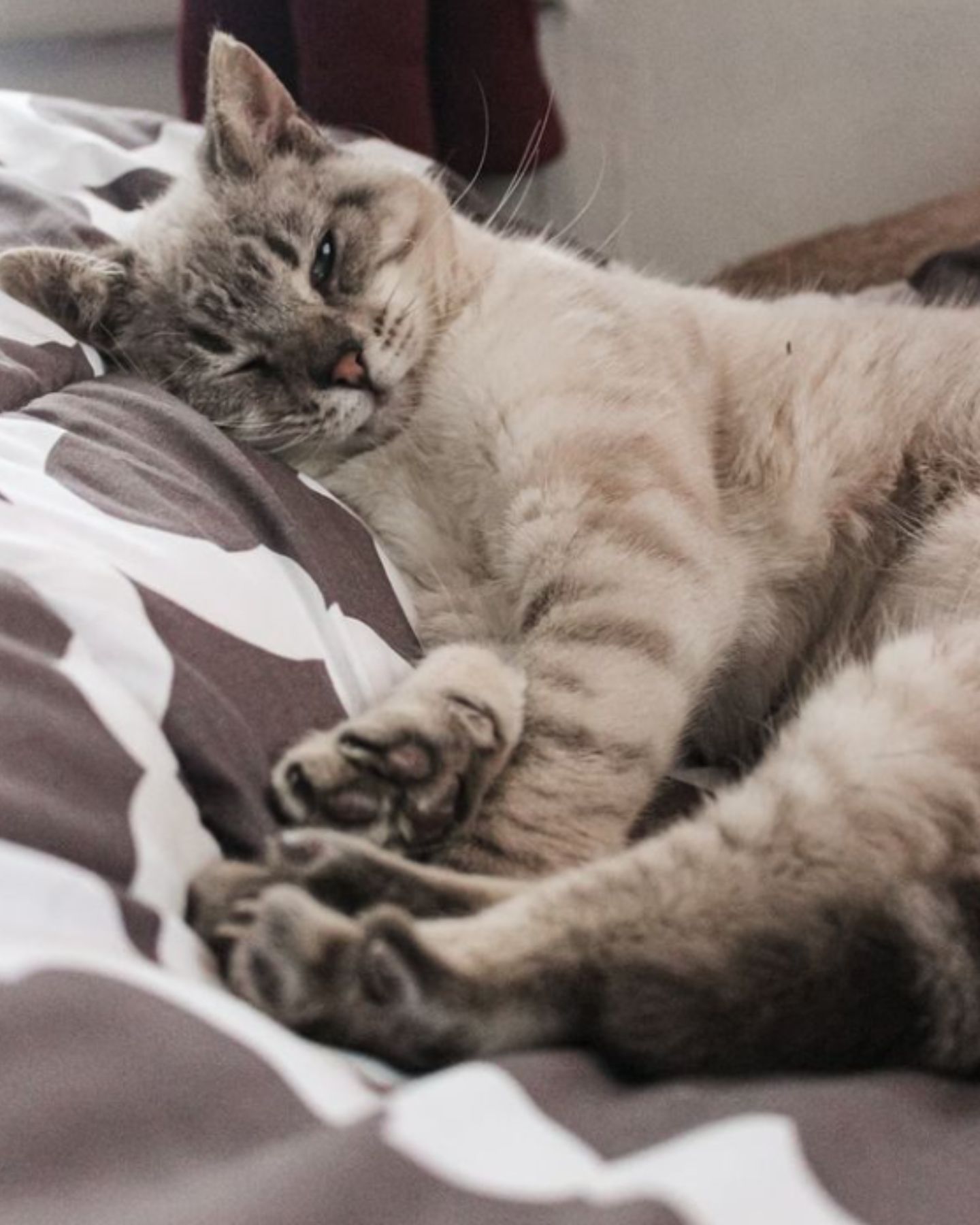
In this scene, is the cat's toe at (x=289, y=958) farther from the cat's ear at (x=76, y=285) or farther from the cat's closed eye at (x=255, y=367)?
the cat's ear at (x=76, y=285)

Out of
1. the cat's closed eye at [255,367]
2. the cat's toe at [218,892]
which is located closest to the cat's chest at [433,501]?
the cat's closed eye at [255,367]

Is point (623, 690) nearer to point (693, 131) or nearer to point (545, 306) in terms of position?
point (545, 306)

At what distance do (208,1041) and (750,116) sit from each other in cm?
308

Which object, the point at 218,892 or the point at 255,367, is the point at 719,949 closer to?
the point at 218,892

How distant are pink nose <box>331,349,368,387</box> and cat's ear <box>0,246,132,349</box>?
0.38m

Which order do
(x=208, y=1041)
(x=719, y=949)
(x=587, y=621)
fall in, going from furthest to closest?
(x=587, y=621), (x=719, y=949), (x=208, y=1041)

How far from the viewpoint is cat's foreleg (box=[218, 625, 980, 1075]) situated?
0.85 m

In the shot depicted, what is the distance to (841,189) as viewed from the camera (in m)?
3.35

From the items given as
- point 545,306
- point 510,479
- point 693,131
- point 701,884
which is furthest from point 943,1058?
point 693,131

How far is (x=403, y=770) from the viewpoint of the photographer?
1.13 metres

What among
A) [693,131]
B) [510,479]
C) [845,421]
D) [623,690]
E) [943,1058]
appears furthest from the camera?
[693,131]

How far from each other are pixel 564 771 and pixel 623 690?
123mm

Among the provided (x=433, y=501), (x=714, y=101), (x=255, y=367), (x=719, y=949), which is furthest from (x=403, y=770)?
(x=714, y=101)

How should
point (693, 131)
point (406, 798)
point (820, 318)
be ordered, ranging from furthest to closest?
point (693, 131), point (820, 318), point (406, 798)
